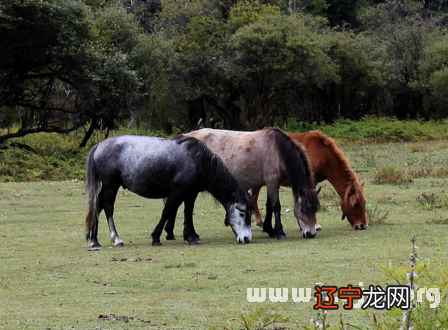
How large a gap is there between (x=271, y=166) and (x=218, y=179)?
1.26m

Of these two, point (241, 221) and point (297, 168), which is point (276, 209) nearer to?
point (297, 168)

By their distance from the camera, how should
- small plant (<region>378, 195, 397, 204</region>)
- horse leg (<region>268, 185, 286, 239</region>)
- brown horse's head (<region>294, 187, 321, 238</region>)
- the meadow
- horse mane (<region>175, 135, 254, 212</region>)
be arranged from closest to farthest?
the meadow < horse mane (<region>175, 135, 254, 212</region>) < brown horse's head (<region>294, 187, 321, 238</region>) < horse leg (<region>268, 185, 286, 239</region>) < small plant (<region>378, 195, 397, 204</region>)

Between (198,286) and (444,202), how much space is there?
948 centimetres

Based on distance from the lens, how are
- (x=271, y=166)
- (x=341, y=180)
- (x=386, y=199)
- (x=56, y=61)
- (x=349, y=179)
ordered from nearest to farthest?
(x=271, y=166)
(x=349, y=179)
(x=341, y=180)
(x=386, y=199)
(x=56, y=61)

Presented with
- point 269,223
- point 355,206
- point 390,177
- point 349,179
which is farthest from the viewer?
point 390,177

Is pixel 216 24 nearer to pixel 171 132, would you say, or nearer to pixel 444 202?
pixel 171 132

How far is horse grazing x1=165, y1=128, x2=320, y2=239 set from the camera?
521 inches

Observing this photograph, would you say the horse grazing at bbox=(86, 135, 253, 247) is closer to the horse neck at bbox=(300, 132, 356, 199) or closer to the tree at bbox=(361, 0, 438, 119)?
the horse neck at bbox=(300, 132, 356, 199)

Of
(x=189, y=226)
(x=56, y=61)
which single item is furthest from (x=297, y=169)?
(x=56, y=61)

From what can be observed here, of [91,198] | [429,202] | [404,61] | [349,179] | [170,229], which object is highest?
[404,61]

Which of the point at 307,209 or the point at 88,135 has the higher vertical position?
the point at 307,209

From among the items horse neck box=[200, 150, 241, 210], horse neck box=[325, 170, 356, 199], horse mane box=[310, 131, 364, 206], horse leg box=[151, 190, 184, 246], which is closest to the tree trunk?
horse mane box=[310, 131, 364, 206]

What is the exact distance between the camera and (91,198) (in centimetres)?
1283

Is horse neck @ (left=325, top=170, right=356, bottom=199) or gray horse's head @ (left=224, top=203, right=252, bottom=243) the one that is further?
horse neck @ (left=325, top=170, right=356, bottom=199)
